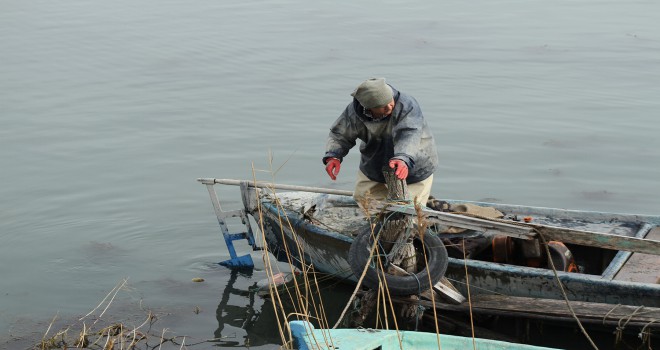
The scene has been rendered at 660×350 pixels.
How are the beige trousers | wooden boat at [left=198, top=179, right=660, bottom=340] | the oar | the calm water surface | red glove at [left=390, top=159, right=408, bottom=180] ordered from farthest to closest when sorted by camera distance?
the calm water surface → the beige trousers → red glove at [left=390, top=159, right=408, bottom=180] → wooden boat at [left=198, top=179, right=660, bottom=340] → the oar

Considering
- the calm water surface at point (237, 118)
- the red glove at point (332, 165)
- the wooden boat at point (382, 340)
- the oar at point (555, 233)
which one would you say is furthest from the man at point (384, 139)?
the calm water surface at point (237, 118)

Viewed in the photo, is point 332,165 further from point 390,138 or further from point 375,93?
point 375,93

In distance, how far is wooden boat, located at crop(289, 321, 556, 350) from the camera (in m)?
6.24

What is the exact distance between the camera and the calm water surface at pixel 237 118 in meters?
10.1

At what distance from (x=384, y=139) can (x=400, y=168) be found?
0.62 m

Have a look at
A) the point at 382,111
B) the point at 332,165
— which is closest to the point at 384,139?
the point at 382,111

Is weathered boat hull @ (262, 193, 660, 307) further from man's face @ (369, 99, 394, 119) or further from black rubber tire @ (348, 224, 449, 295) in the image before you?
man's face @ (369, 99, 394, 119)

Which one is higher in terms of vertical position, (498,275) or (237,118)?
(237,118)

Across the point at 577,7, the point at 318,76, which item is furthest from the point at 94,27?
the point at 577,7

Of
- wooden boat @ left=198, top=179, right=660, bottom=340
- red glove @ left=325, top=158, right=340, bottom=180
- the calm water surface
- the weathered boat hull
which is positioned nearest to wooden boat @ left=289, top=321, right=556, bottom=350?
wooden boat @ left=198, top=179, right=660, bottom=340

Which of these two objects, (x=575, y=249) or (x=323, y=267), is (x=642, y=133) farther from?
(x=323, y=267)

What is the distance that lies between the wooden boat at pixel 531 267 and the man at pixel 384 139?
43 cm

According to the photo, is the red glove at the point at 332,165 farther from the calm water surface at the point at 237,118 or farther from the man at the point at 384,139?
the calm water surface at the point at 237,118

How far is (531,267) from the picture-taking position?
7.83m
